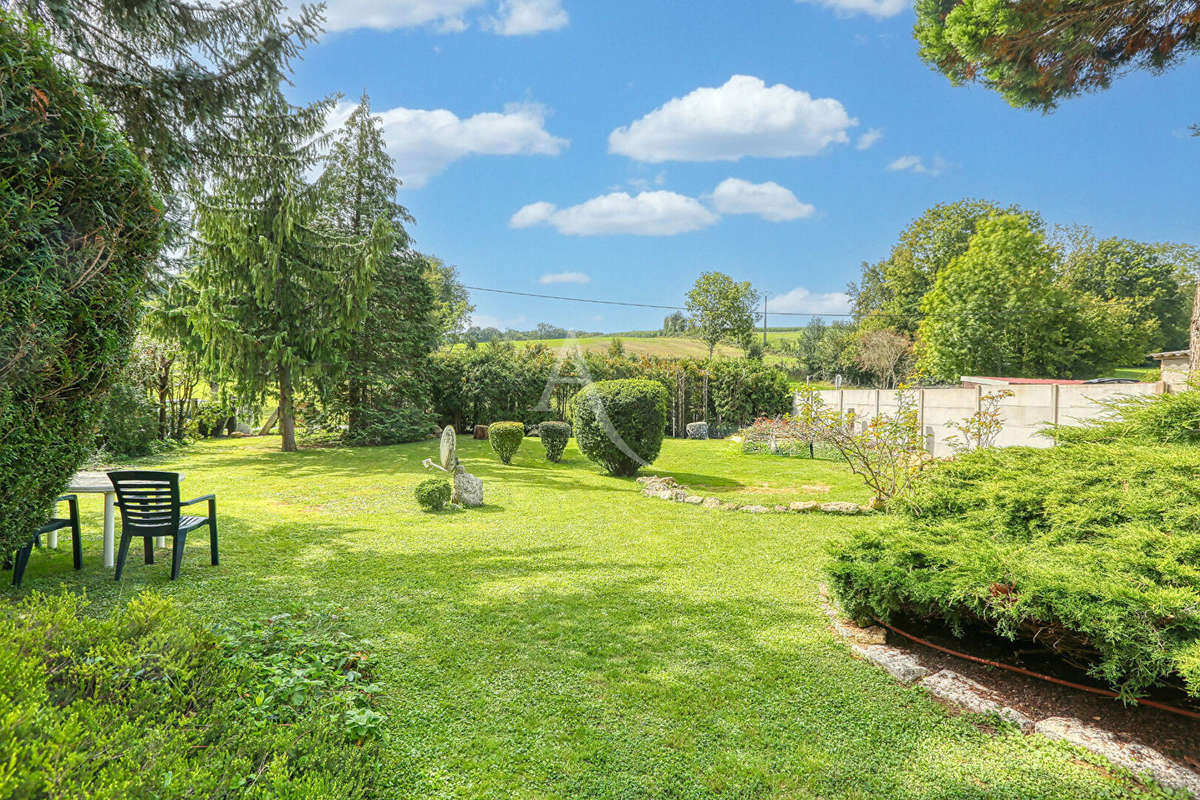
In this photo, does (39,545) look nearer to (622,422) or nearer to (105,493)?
(105,493)

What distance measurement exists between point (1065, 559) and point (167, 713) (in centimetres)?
388

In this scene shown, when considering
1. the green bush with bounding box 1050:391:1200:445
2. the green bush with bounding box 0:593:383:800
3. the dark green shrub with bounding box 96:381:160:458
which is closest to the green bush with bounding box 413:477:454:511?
the green bush with bounding box 0:593:383:800

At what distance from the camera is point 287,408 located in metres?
13.4

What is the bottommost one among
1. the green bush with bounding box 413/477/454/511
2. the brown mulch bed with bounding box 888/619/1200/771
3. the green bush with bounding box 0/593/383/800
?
the brown mulch bed with bounding box 888/619/1200/771

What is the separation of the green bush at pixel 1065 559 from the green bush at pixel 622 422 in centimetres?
588

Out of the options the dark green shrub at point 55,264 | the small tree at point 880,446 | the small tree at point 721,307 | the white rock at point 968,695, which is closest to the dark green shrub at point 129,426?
the dark green shrub at point 55,264

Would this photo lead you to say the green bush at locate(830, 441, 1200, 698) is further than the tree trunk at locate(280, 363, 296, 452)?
No

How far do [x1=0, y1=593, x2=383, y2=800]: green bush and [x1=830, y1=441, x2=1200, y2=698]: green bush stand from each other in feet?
9.14

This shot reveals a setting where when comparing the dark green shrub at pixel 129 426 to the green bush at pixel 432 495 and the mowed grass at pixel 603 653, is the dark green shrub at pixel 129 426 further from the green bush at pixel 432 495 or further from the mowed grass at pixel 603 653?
the green bush at pixel 432 495

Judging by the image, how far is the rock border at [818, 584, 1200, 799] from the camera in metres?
2.08

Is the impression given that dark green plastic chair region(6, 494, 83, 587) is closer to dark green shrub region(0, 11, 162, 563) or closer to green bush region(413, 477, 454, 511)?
dark green shrub region(0, 11, 162, 563)

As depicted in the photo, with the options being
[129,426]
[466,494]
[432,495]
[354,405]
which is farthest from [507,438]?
[129,426]

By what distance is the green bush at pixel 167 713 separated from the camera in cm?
130

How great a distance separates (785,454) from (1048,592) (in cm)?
1079
